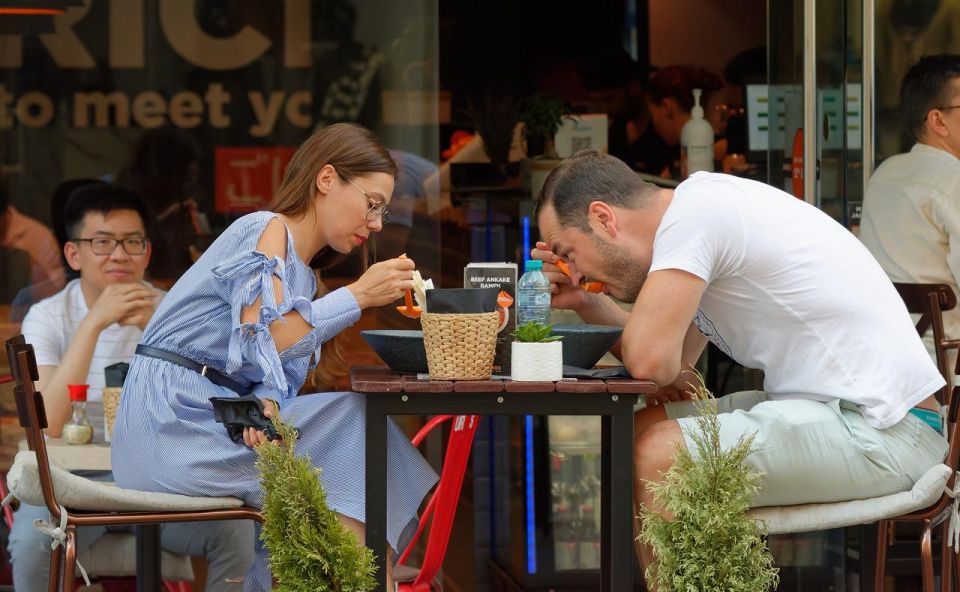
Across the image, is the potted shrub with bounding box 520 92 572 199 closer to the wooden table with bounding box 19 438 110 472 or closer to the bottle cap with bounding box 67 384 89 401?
the bottle cap with bounding box 67 384 89 401

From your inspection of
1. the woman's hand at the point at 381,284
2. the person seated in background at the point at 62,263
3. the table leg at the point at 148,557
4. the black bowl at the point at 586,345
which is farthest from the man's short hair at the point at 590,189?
the person seated in background at the point at 62,263

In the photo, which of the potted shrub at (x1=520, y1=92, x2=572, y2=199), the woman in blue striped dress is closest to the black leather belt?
the woman in blue striped dress

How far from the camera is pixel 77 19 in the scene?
5090 mm

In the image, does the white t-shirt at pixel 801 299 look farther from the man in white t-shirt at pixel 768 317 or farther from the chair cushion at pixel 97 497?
the chair cushion at pixel 97 497

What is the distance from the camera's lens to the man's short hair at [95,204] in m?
4.97

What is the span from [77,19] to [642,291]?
3000 mm

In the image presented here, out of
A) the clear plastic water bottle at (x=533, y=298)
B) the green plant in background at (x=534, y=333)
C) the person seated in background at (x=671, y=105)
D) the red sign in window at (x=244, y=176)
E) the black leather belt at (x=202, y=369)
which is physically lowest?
the black leather belt at (x=202, y=369)

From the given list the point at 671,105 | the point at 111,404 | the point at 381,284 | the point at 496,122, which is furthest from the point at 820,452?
the point at 671,105

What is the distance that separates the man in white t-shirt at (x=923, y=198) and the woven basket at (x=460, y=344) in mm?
2167

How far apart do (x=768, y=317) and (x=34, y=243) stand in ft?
9.81

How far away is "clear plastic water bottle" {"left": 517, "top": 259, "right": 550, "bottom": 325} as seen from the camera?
2.97 meters

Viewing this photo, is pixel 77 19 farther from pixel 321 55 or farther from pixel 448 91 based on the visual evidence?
pixel 448 91

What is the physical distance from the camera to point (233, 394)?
315 centimetres

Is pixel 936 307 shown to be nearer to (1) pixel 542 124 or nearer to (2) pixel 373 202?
(2) pixel 373 202
